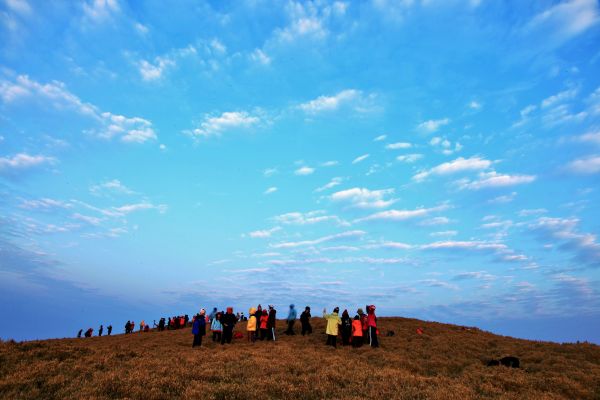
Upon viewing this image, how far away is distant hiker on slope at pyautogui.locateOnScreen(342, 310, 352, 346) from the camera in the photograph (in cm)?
2441

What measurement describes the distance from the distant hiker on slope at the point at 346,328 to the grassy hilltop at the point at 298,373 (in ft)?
6.04

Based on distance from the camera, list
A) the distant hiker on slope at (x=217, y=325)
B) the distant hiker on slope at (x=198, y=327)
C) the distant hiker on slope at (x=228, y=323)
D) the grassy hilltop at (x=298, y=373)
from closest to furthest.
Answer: the grassy hilltop at (x=298, y=373) < the distant hiker on slope at (x=198, y=327) < the distant hiker on slope at (x=228, y=323) < the distant hiker on slope at (x=217, y=325)

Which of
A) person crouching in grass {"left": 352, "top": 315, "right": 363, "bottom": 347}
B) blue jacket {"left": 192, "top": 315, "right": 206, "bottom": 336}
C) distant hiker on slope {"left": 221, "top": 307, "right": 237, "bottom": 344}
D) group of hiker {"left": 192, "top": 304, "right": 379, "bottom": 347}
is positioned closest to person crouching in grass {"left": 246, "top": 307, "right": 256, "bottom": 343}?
group of hiker {"left": 192, "top": 304, "right": 379, "bottom": 347}

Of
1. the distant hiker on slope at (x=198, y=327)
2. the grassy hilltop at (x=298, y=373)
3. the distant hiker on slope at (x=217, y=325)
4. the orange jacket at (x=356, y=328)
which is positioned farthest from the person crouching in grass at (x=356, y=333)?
the distant hiker on slope at (x=198, y=327)

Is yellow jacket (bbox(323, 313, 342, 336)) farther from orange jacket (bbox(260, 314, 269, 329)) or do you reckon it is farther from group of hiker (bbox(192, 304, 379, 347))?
orange jacket (bbox(260, 314, 269, 329))

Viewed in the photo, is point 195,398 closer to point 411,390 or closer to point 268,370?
point 268,370

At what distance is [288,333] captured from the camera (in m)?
27.8

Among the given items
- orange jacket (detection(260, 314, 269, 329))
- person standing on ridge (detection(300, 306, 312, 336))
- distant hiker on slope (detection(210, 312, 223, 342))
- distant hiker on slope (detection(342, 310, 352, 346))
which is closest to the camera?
distant hiker on slope (detection(342, 310, 352, 346))

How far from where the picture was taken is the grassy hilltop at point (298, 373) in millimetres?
12570

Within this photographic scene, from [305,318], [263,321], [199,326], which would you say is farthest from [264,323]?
[199,326]

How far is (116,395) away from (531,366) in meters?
19.4

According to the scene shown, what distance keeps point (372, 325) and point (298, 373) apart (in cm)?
919

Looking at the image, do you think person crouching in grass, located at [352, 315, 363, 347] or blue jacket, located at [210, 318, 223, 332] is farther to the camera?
blue jacket, located at [210, 318, 223, 332]

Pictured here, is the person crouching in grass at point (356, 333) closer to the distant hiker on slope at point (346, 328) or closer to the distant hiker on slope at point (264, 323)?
the distant hiker on slope at point (346, 328)
